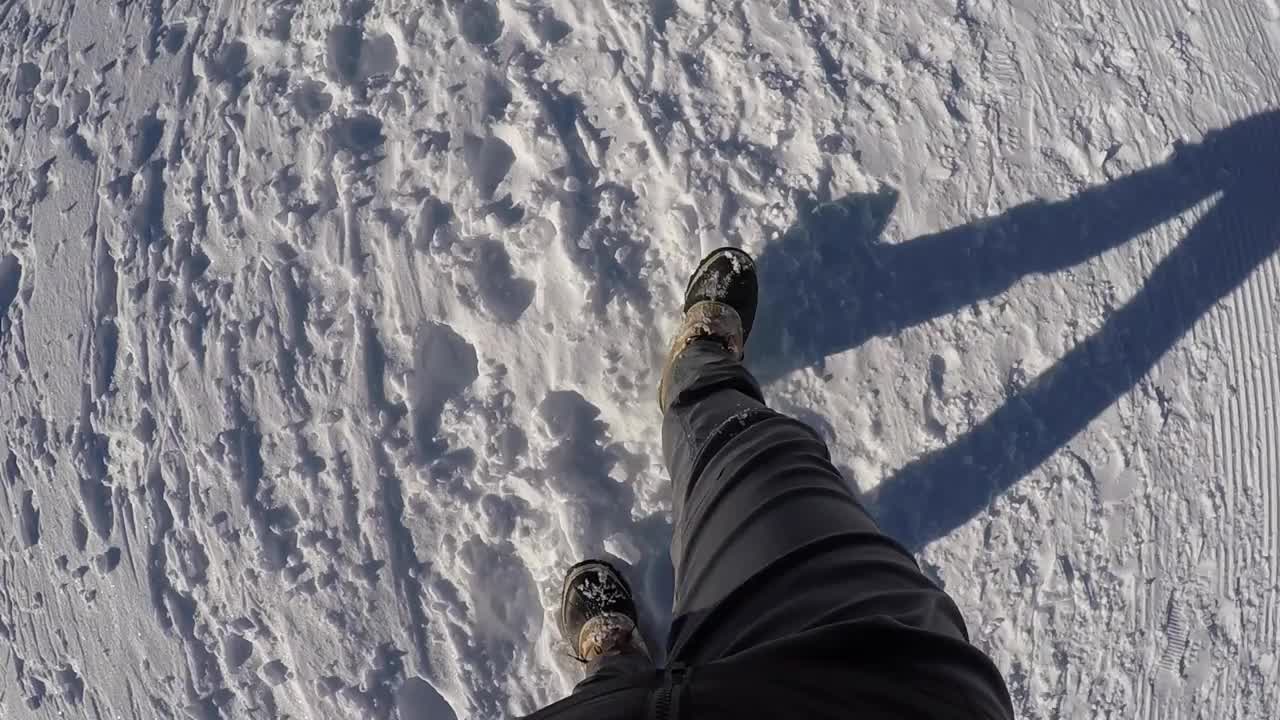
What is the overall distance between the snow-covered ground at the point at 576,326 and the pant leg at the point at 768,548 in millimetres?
487

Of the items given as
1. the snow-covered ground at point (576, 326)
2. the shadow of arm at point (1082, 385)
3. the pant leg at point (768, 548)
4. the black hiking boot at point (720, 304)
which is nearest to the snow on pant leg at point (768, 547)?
the pant leg at point (768, 548)

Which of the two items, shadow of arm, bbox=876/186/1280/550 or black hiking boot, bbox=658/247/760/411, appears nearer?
black hiking boot, bbox=658/247/760/411

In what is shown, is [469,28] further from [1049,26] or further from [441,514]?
[1049,26]

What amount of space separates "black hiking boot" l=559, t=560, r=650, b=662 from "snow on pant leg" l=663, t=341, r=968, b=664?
33 centimetres

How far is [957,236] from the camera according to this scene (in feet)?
7.55

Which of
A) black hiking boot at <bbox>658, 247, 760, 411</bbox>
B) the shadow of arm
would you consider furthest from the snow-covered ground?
black hiking boot at <bbox>658, 247, 760, 411</bbox>

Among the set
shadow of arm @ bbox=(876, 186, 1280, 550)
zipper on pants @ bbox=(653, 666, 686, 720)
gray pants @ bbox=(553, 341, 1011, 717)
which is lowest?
zipper on pants @ bbox=(653, 666, 686, 720)

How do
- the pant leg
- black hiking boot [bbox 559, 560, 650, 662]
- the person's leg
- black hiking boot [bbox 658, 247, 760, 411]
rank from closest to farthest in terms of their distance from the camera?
the person's leg
the pant leg
black hiking boot [bbox 559, 560, 650, 662]
black hiking boot [bbox 658, 247, 760, 411]

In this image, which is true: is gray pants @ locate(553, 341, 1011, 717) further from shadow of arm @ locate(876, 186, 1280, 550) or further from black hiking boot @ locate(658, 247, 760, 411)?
shadow of arm @ locate(876, 186, 1280, 550)

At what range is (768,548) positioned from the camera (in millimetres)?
1373

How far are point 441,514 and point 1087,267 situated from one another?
1988mm

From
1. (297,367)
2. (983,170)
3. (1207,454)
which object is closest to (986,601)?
(1207,454)

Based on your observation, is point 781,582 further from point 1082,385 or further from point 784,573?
point 1082,385

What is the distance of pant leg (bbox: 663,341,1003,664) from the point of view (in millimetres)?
1228
